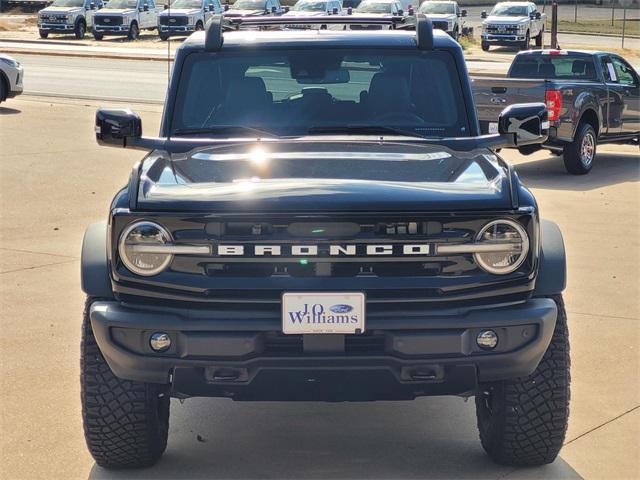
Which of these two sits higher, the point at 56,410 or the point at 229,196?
the point at 229,196

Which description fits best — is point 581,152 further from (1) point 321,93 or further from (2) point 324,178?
(2) point 324,178

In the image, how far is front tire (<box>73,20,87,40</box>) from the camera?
48000 mm

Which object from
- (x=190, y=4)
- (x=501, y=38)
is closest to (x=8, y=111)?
(x=190, y=4)

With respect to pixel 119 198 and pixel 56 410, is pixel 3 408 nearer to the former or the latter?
pixel 56 410

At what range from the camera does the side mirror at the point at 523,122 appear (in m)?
5.88

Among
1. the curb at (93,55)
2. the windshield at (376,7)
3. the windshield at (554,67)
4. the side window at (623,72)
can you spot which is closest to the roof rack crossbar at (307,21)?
the windshield at (554,67)

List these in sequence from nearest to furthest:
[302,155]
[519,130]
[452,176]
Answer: [452,176], [302,155], [519,130]

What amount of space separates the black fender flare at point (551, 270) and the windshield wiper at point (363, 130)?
42.3 inches

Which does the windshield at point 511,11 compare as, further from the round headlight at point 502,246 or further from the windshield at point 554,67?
the round headlight at point 502,246

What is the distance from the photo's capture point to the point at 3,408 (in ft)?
19.7

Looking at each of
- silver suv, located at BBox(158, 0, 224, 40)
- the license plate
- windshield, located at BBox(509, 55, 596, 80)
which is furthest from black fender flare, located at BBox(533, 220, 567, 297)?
silver suv, located at BBox(158, 0, 224, 40)

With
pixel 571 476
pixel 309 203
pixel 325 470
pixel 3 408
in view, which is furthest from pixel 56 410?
pixel 571 476

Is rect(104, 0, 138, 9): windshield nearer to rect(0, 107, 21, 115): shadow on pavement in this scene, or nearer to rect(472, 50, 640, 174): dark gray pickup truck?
rect(0, 107, 21, 115): shadow on pavement

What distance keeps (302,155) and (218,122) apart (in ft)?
2.63
